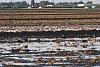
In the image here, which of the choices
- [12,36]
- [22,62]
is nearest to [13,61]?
[22,62]

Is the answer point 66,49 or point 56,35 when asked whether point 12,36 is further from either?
point 66,49

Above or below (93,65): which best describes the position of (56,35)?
below

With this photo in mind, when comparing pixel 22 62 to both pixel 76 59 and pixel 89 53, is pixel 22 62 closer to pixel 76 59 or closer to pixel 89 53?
pixel 76 59

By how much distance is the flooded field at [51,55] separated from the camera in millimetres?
18328

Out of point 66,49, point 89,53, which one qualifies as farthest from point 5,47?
point 89,53

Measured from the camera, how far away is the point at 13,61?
19.4 metres

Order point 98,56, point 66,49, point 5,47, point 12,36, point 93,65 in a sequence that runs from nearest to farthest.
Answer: point 93,65 → point 98,56 → point 66,49 → point 5,47 → point 12,36

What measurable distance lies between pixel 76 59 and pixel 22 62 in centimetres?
249

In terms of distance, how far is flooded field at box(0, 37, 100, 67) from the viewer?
1833 centimetres

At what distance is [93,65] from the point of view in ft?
56.9

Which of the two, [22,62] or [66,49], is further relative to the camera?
[66,49]

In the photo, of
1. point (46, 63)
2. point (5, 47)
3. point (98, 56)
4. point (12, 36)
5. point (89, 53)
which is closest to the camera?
point (46, 63)

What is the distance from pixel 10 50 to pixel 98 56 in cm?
590

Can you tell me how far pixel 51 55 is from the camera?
839 inches
